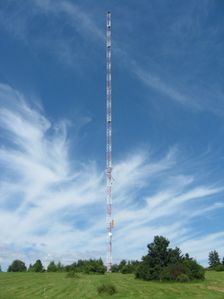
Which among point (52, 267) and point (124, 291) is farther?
point (52, 267)

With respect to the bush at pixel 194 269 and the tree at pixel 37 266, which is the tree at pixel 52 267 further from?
the bush at pixel 194 269

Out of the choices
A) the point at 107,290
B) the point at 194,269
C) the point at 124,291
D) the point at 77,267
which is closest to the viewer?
the point at 107,290

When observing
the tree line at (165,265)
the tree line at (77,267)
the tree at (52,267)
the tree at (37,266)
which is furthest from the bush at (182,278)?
the tree at (37,266)

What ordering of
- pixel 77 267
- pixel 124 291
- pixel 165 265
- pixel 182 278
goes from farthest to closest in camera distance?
pixel 77 267 → pixel 165 265 → pixel 182 278 → pixel 124 291

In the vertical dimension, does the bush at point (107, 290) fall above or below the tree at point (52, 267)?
below

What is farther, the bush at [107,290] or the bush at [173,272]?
the bush at [173,272]

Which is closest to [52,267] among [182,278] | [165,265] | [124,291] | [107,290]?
Answer: [165,265]

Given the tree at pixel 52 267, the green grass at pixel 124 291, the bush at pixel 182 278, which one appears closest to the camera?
the green grass at pixel 124 291

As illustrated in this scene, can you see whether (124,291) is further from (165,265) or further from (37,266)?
(37,266)

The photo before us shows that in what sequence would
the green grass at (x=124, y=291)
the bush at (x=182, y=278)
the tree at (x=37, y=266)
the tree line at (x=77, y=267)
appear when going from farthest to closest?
the tree at (x=37, y=266)
the tree line at (x=77, y=267)
the bush at (x=182, y=278)
the green grass at (x=124, y=291)

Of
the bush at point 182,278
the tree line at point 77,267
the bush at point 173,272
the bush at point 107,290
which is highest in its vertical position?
the tree line at point 77,267

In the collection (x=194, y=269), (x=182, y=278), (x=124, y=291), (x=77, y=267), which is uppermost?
(x=77, y=267)

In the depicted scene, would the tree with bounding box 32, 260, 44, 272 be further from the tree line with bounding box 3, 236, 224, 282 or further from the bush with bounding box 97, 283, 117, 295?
the bush with bounding box 97, 283, 117, 295

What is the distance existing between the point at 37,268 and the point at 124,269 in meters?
45.6
